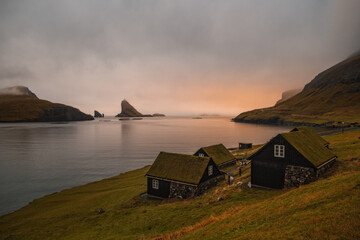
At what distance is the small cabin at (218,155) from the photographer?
50.0 m

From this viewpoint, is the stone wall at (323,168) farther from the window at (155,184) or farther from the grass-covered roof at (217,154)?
the window at (155,184)

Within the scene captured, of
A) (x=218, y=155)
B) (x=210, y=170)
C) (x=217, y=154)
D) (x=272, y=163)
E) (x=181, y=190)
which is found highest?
(x=272, y=163)

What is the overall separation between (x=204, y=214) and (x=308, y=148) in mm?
18629

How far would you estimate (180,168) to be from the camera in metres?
36.6

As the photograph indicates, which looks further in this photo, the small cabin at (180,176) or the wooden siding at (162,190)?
the wooden siding at (162,190)

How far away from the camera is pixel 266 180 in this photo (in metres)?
31.6

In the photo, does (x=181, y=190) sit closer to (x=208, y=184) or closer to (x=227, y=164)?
(x=208, y=184)

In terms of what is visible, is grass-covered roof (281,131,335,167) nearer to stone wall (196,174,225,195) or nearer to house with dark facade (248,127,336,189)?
house with dark facade (248,127,336,189)

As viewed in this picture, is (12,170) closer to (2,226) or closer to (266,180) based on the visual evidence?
(2,226)

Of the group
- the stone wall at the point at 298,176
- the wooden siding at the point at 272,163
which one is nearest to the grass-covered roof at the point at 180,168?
the wooden siding at the point at 272,163

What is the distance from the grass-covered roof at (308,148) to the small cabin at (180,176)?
13.7 meters

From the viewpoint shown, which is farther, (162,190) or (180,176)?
(162,190)

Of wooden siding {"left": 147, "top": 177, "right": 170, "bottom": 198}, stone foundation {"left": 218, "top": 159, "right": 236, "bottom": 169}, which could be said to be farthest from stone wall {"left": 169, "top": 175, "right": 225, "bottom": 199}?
stone foundation {"left": 218, "top": 159, "right": 236, "bottom": 169}

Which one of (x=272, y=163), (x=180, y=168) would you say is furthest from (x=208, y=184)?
(x=272, y=163)
